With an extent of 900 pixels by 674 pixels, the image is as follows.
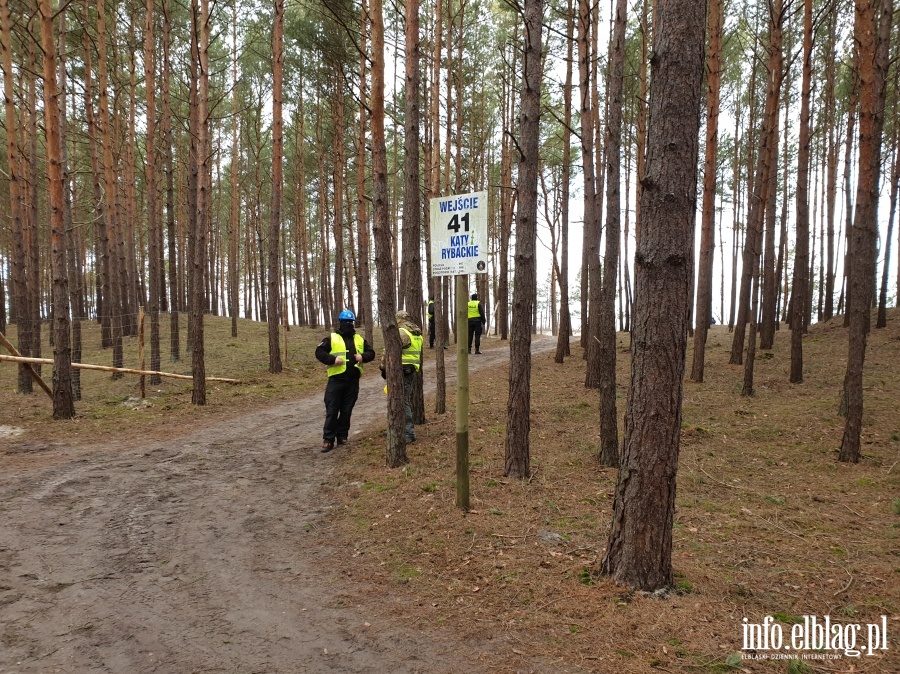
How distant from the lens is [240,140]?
25922 mm

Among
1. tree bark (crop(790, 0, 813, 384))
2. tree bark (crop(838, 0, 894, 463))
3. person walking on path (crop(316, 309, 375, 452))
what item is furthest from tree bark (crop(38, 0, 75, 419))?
tree bark (crop(790, 0, 813, 384))

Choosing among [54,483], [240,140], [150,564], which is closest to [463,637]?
[150,564]

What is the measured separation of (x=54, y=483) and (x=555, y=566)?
5.94m

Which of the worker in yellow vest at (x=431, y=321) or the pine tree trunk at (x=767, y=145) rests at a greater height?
the pine tree trunk at (x=767, y=145)

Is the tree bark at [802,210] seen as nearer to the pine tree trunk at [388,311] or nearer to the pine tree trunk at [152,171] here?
the pine tree trunk at [388,311]

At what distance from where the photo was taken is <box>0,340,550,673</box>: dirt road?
3086mm

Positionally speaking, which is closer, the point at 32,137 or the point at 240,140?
the point at 32,137

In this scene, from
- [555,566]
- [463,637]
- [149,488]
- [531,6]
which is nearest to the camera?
[463,637]

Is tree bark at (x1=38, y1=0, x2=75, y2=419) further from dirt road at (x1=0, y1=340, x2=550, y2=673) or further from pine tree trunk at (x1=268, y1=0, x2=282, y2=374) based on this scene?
pine tree trunk at (x1=268, y1=0, x2=282, y2=374)

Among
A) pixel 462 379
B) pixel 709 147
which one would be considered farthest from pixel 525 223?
pixel 709 147

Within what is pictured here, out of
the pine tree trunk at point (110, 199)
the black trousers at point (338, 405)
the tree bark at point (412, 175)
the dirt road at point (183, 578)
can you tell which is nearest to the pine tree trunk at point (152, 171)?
the pine tree trunk at point (110, 199)

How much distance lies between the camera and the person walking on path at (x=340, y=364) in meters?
7.66

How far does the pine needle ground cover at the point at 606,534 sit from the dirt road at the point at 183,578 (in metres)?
0.37

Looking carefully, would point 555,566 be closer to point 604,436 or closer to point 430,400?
point 604,436
